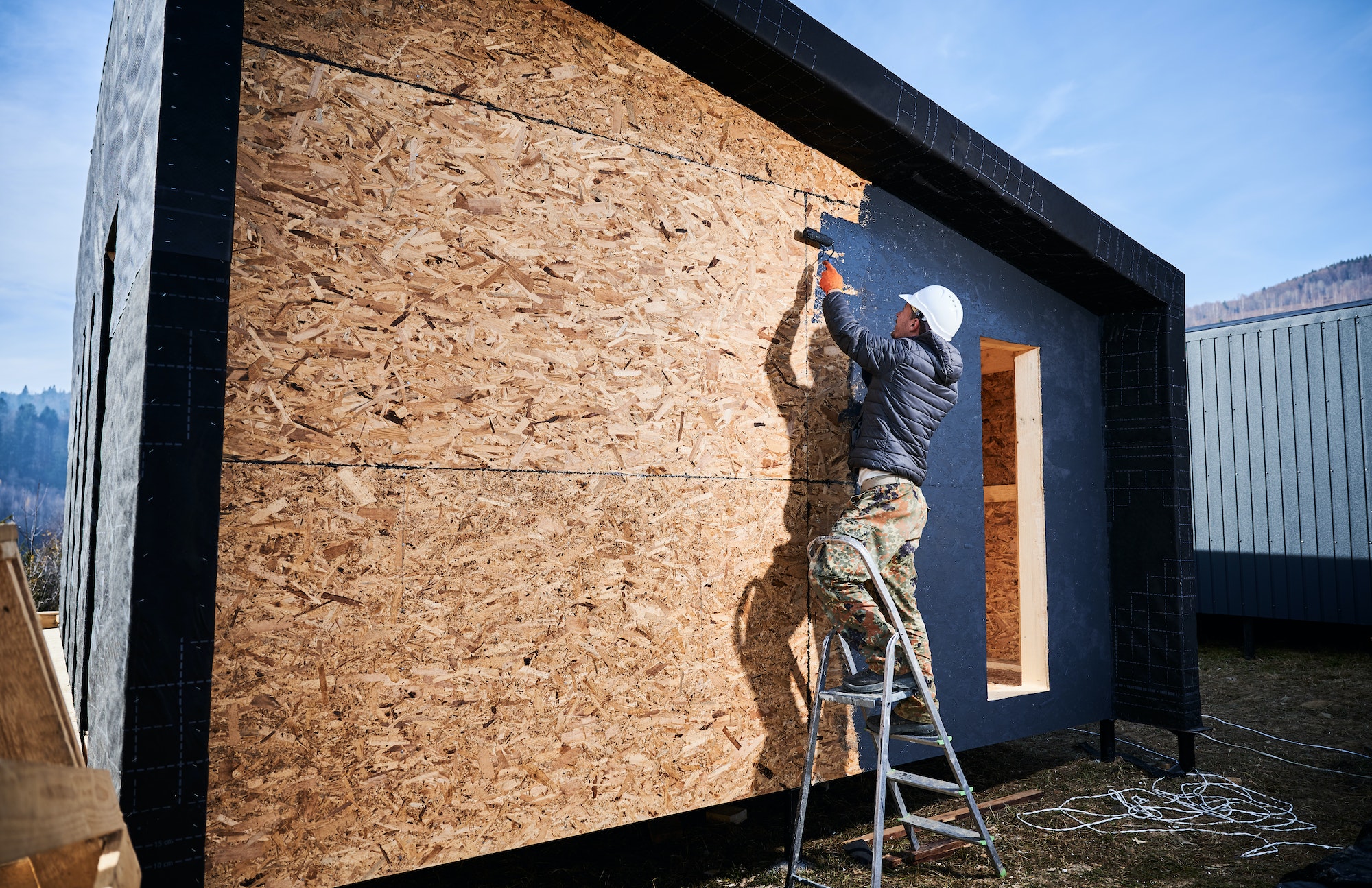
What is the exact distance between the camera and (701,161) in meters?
4.02

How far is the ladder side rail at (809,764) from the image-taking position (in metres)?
3.81

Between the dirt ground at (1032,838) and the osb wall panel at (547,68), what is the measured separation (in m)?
3.70

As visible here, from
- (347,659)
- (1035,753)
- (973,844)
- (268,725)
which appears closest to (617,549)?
(347,659)

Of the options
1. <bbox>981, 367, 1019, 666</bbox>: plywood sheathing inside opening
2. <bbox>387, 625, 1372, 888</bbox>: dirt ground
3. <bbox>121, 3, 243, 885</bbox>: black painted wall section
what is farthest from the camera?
<bbox>981, 367, 1019, 666</bbox>: plywood sheathing inside opening

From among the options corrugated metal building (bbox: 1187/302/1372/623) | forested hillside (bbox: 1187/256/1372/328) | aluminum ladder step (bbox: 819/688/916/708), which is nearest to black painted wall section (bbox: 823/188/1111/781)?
aluminum ladder step (bbox: 819/688/916/708)

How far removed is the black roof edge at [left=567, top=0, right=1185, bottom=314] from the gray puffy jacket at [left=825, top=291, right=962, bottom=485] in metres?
0.95

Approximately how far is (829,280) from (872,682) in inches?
82.6

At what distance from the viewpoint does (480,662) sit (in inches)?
124

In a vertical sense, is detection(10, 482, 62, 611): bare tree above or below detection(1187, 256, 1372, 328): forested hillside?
below

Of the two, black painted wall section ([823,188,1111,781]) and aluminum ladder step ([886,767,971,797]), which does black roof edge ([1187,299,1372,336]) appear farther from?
aluminum ladder step ([886,767,971,797])

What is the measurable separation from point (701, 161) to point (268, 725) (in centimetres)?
311

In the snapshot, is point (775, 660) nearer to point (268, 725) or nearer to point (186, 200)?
point (268, 725)

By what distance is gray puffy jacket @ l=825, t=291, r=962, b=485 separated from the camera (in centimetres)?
407

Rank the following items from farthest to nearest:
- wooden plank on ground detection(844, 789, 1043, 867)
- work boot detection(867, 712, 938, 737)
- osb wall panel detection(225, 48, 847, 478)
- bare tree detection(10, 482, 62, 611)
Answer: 1. bare tree detection(10, 482, 62, 611)
2. wooden plank on ground detection(844, 789, 1043, 867)
3. work boot detection(867, 712, 938, 737)
4. osb wall panel detection(225, 48, 847, 478)
